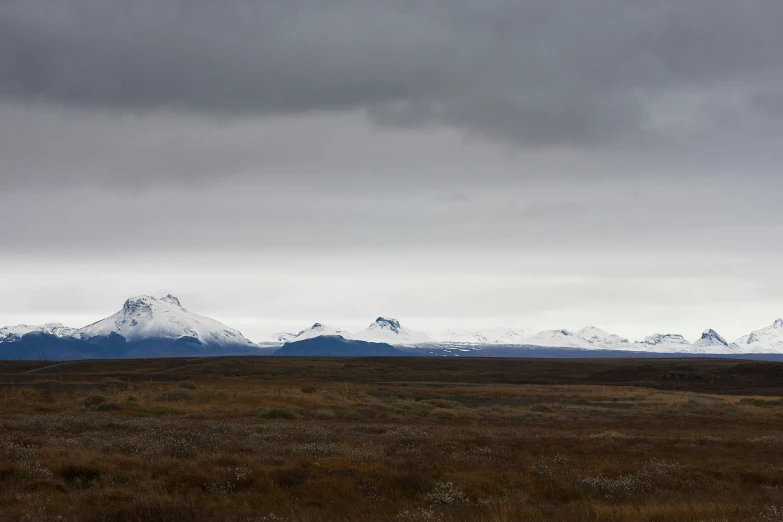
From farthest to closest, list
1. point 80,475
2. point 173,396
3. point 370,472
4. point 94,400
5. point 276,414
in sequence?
point 173,396 < point 94,400 < point 276,414 < point 370,472 < point 80,475

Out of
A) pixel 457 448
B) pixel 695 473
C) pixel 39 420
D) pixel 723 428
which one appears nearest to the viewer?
pixel 695 473

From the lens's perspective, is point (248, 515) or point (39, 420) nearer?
point (248, 515)

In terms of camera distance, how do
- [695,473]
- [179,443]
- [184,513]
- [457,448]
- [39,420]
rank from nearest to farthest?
[184,513] < [695,473] < [179,443] < [457,448] < [39,420]

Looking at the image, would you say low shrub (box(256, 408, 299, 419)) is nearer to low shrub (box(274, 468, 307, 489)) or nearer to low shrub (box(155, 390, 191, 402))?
low shrub (box(155, 390, 191, 402))

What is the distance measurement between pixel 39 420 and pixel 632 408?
45.8 meters

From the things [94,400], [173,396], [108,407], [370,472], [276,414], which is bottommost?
[276,414]

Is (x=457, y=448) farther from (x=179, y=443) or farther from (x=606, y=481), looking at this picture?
(x=179, y=443)

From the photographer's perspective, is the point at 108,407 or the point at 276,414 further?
the point at 108,407

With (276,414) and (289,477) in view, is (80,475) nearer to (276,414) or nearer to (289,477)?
(289,477)

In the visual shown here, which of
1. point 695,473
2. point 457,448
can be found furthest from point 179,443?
point 695,473

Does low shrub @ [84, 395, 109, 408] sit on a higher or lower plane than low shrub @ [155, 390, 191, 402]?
higher

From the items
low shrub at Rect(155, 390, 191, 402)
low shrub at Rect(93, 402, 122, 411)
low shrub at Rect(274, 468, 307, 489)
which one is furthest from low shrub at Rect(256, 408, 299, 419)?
low shrub at Rect(274, 468, 307, 489)

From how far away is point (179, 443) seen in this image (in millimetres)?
22828

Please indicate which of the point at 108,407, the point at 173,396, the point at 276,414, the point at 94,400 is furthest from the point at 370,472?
the point at 173,396
